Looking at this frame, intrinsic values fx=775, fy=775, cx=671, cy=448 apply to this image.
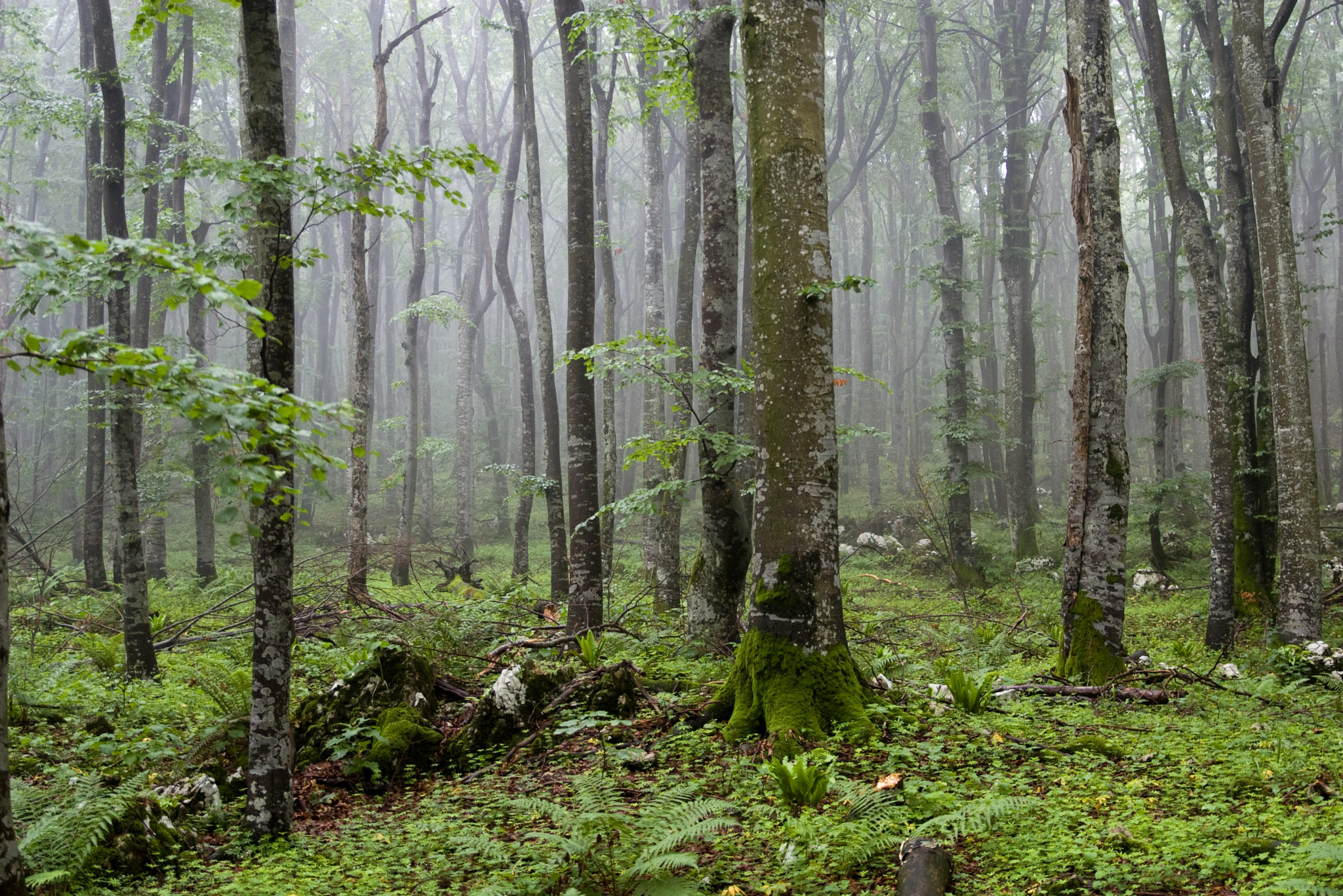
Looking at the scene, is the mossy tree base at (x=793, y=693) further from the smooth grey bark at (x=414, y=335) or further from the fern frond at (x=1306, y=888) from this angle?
the smooth grey bark at (x=414, y=335)

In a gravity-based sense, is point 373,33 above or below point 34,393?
above

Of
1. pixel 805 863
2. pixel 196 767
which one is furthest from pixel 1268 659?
pixel 196 767

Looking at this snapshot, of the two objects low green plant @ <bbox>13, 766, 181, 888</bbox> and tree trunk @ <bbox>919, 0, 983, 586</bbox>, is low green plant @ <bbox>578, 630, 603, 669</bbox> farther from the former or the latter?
tree trunk @ <bbox>919, 0, 983, 586</bbox>

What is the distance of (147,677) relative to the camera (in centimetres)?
737

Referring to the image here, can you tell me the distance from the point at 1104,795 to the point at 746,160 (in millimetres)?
25132

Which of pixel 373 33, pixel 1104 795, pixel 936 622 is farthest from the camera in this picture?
pixel 373 33

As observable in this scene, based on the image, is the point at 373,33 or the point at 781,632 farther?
the point at 373,33

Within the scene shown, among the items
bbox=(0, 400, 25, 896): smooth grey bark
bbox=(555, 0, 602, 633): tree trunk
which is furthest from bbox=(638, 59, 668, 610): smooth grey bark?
bbox=(0, 400, 25, 896): smooth grey bark

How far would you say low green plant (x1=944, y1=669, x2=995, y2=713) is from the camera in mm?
5707

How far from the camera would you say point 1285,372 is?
8.09 meters

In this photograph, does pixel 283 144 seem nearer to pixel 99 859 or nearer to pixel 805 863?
pixel 99 859

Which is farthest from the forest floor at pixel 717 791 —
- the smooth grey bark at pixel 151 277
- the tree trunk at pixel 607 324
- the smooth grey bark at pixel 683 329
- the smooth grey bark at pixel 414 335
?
the smooth grey bark at pixel 414 335

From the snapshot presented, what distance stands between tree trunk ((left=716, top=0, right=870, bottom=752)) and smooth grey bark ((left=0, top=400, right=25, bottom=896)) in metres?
3.65

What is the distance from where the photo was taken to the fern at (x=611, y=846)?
10.6 ft
